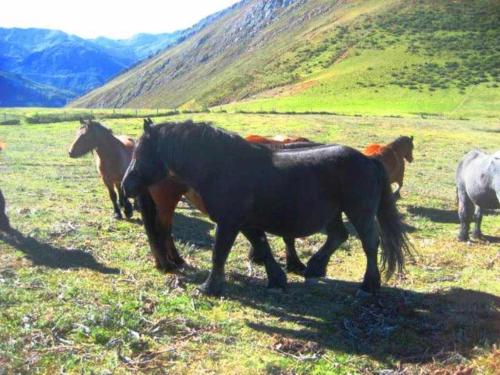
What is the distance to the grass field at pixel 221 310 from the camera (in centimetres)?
580

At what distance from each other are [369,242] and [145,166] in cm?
339

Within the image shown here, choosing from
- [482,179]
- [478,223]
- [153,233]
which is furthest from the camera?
[478,223]

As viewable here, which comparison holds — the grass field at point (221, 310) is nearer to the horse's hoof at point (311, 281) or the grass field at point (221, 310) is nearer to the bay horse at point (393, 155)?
the horse's hoof at point (311, 281)

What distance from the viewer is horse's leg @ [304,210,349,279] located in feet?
27.0

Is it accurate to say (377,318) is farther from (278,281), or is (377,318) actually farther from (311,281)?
(278,281)

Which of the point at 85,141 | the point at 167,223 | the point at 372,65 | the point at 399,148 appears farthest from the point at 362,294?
the point at 372,65

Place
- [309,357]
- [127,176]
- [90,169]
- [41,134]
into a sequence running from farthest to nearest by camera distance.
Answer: [41,134] → [90,169] → [127,176] → [309,357]

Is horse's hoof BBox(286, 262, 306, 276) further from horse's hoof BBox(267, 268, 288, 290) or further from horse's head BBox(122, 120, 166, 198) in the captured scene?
horse's head BBox(122, 120, 166, 198)

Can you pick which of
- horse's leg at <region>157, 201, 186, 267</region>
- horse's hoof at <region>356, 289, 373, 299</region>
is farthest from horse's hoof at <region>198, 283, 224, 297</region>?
horse's hoof at <region>356, 289, 373, 299</region>

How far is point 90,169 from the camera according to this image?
2172cm

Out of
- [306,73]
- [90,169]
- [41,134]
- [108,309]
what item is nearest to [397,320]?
[108,309]

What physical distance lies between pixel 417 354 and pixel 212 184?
11.1 ft

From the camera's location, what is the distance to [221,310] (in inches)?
285

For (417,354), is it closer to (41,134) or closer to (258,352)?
(258,352)
